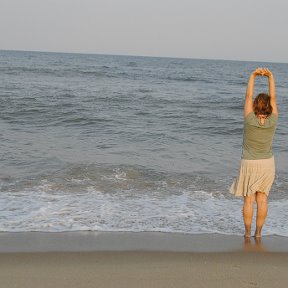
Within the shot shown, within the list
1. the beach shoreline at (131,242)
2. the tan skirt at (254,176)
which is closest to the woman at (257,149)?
the tan skirt at (254,176)

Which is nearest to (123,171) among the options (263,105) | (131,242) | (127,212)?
(127,212)

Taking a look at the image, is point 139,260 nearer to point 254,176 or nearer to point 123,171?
point 254,176

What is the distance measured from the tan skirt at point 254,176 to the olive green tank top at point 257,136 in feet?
0.19

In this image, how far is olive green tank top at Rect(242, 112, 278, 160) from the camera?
4512 mm

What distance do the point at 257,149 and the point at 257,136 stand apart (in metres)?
0.14

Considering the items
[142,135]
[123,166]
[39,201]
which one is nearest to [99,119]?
[142,135]

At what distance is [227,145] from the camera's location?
37.0 ft

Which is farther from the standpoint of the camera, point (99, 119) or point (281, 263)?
point (99, 119)

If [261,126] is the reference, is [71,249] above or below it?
below

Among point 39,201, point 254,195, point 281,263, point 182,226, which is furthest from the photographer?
point 39,201

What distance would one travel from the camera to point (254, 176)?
4664 mm

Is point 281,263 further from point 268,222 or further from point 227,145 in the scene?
point 227,145

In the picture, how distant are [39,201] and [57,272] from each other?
2.49m

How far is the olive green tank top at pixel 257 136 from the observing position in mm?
4512
